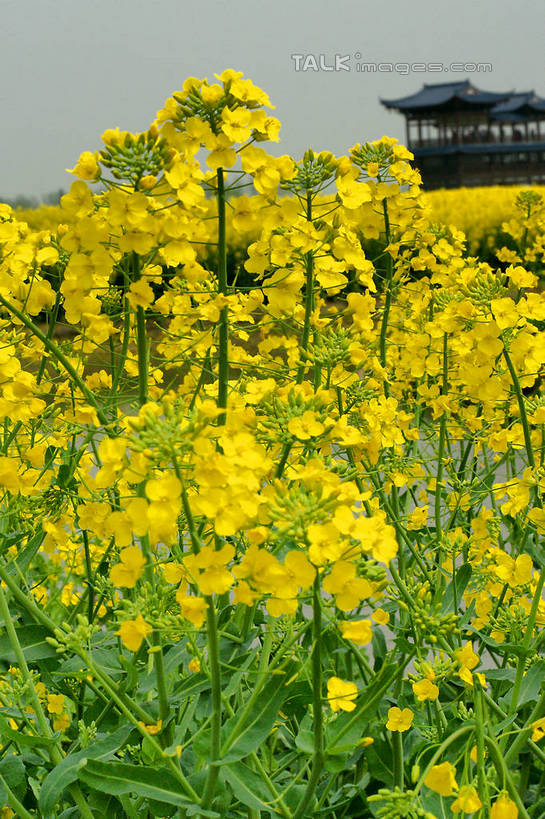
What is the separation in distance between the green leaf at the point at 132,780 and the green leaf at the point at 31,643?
0.39 m

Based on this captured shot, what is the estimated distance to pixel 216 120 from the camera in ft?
3.96

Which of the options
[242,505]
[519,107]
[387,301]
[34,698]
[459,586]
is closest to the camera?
[242,505]

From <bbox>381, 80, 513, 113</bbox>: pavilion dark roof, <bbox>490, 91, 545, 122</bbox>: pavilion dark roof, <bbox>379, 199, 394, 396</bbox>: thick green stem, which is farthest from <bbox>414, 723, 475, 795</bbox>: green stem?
<bbox>490, 91, 545, 122</bbox>: pavilion dark roof

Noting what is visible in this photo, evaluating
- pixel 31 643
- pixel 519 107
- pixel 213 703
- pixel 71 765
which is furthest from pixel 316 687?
pixel 519 107

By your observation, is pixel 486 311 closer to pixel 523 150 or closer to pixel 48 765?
pixel 48 765

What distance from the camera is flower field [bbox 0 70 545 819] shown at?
1.01 metres

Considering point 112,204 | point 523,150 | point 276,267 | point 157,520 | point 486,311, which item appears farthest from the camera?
point 523,150

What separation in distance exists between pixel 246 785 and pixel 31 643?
0.57 metres

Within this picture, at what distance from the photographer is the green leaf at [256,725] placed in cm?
120

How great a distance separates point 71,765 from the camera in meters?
1.36

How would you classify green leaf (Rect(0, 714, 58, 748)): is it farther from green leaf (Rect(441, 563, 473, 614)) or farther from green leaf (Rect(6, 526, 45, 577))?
green leaf (Rect(441, 563, 473, 614))

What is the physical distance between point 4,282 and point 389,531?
895mm

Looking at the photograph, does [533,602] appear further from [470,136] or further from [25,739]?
[470,136]

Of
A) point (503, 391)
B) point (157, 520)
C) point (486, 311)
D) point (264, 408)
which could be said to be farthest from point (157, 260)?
point (503, 391)
